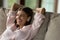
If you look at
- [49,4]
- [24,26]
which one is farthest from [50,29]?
[49,4]

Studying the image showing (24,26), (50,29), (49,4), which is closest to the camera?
(50,29)

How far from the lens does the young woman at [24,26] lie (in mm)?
1696

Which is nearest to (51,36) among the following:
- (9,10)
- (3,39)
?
(3,39)

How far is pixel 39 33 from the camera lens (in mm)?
1678

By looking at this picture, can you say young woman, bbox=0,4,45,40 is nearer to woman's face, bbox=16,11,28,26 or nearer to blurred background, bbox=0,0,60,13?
woman's face, bbox=16,11,28,26

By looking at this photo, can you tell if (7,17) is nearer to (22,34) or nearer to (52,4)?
(22,34)

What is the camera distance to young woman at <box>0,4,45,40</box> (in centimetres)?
170

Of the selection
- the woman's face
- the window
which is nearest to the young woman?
the woman's face

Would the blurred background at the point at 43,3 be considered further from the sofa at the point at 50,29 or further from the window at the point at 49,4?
the sofa at the point at 50,29

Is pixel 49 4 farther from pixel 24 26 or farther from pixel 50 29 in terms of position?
pixel 50 29

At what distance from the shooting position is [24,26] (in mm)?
1760

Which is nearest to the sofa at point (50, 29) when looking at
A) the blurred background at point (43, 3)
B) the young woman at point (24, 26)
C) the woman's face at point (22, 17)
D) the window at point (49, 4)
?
the young woman at point (24, 26)

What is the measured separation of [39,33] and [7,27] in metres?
0.46

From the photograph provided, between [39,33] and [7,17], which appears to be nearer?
[39,33]
